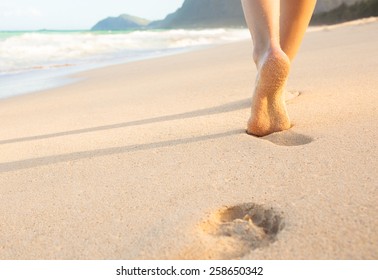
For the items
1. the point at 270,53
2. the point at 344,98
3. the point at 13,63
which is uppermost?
the point at 270,53

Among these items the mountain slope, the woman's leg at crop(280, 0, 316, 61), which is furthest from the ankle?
the mountain slope

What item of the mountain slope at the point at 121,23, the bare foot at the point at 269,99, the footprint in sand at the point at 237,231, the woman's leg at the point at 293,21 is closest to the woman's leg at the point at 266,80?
the bare foot at the point at 269,99

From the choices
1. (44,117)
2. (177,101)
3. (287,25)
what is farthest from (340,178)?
(44,117)

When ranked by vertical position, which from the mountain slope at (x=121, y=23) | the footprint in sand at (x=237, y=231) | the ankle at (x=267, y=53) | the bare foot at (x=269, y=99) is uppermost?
the ankle at (x=267, y=53)

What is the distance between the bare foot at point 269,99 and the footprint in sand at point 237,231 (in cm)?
49

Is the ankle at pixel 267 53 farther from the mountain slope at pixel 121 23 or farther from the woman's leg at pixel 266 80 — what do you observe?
the mountain slope at pixel 121 23

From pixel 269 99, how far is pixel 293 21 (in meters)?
0.38

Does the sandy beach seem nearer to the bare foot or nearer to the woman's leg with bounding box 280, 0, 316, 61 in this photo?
the bare foot

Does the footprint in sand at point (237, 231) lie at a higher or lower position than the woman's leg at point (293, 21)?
lower

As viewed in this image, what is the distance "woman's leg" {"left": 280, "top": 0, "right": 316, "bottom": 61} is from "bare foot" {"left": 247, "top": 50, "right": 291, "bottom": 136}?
0.87ft

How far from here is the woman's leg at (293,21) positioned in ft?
4.90
